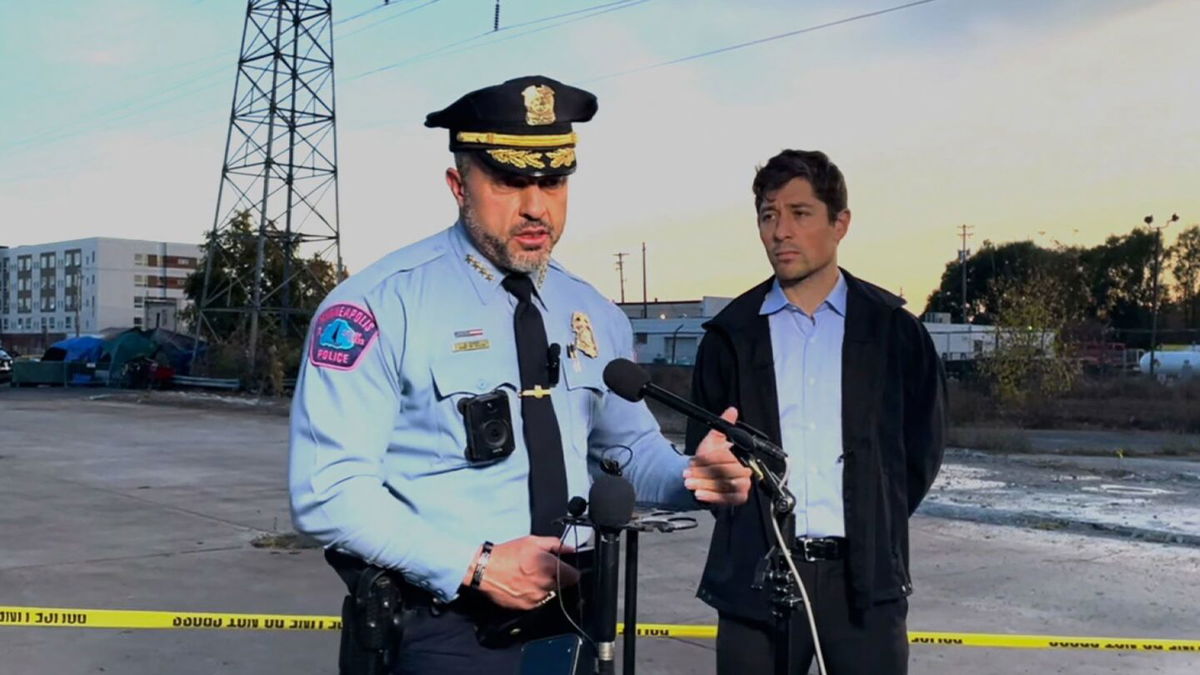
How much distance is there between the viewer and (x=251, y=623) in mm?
5902

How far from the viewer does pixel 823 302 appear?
3670mm

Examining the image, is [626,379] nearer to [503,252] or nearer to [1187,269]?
[503,252]

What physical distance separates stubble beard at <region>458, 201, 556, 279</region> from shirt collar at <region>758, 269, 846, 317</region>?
1.45m

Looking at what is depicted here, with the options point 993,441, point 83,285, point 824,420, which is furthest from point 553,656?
point 83,285

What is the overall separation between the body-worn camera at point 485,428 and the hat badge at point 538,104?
0.54 meters

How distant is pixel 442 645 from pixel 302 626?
158 inches

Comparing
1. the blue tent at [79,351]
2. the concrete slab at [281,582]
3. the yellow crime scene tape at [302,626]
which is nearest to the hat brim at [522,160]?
the yellow crime scene tape at [302,626]

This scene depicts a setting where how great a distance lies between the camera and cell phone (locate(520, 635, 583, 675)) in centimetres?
205

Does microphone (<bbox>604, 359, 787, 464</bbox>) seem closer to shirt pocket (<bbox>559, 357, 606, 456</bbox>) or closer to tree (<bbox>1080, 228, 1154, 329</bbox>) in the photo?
shirt pocket (<bbox>559, 357, 606, 456</bbox>)

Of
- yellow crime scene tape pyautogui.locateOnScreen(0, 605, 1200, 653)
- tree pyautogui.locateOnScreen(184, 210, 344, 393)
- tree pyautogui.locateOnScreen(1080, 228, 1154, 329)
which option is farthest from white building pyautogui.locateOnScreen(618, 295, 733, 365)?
yellow crime scene tape pyautogui.locateOnScreen(0, 605, 1200, 653)

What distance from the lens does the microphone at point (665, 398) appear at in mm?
2107

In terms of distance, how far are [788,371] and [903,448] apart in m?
0.41

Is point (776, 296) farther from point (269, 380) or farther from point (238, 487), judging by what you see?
point (269, 380)

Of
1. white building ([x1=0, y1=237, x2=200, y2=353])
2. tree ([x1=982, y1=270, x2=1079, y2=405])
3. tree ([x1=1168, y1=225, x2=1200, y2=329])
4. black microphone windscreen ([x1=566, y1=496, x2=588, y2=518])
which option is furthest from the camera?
white building ([x1=0, y1=237, x2=200, y2=353])
